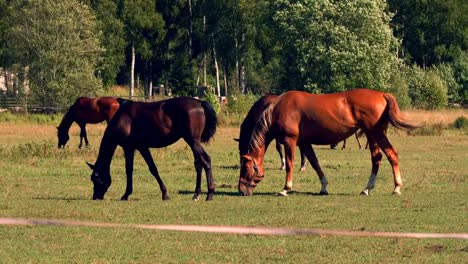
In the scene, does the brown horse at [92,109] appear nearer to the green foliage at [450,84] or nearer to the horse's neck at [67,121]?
the horse's neck at [67,121]

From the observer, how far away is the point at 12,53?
79.2 meters

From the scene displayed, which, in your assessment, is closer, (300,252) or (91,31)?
(300,252)

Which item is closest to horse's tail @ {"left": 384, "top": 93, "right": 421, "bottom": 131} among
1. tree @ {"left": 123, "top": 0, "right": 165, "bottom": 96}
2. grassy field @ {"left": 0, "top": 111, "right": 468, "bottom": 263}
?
grassy field @ {"left": 0, "top": 111, "right": 468, "bottom": 263}

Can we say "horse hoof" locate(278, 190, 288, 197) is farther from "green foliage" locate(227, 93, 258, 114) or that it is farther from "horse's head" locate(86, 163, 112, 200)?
"green foliage" locate(227, 93, 258, 114)

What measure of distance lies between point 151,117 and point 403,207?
500cm

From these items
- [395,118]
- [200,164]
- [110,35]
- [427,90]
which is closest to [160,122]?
[200,164]

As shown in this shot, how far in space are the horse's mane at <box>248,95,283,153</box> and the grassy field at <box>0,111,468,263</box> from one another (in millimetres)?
1029

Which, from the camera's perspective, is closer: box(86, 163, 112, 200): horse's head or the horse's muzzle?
box(86, 163, 112, 200): horse's head

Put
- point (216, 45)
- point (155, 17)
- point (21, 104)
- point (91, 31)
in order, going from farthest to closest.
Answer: point (216, 45)
point (155, 17)
point (91, 31)
point (21, 104)

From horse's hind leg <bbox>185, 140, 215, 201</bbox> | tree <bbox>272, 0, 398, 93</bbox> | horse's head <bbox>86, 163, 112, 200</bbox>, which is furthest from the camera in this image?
tree <bbox>272, 0, 398, 93</bbox>

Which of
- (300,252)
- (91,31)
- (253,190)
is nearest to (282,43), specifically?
(91,31)

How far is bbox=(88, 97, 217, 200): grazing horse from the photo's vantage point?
69.6 feet

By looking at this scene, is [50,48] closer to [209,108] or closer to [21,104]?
[21,104]

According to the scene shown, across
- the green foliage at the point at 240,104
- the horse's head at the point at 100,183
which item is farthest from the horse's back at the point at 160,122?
the green foliage at the point at 240,104
